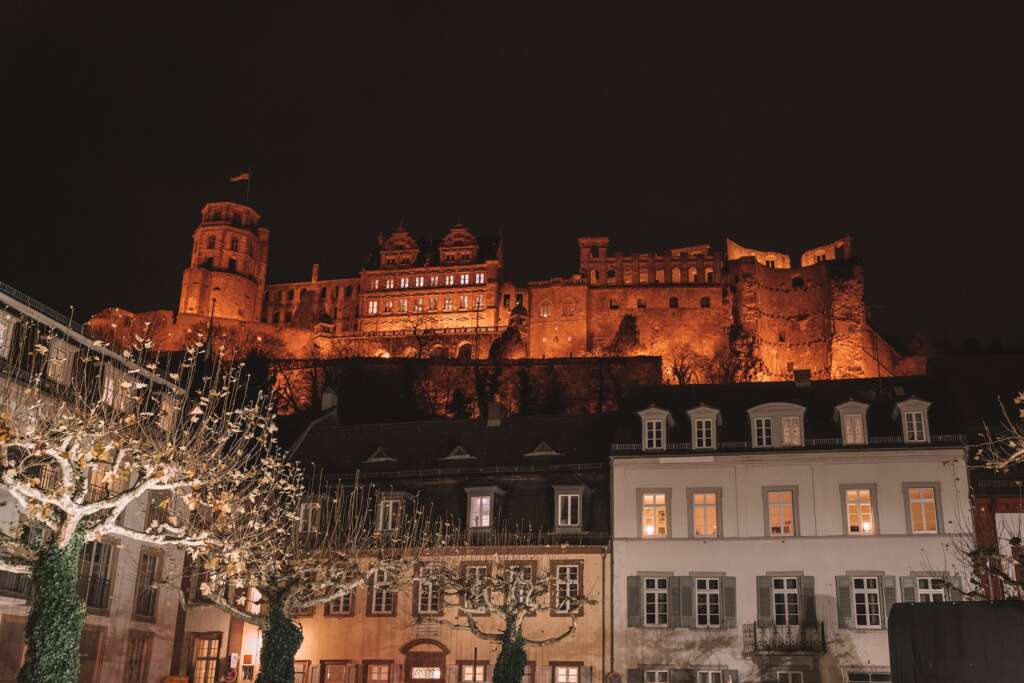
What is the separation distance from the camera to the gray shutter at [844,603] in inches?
1417

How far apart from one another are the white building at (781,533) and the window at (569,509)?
1.41 metres

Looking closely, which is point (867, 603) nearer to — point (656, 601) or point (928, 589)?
point (928, 589)

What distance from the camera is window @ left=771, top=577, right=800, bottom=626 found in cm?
3659

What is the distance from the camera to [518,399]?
88.8 meters

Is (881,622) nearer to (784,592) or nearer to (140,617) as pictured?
(784,592)

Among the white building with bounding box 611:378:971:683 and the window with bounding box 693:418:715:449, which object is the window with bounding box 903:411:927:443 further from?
the window with bounding box 693:418:715:449

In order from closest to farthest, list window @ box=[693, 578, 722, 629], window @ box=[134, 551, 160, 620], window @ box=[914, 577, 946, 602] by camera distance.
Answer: window @ box=[914, 577, 946, 602]
window @ box=[693, 578, 722, 629]
window @ box=[134, 551, 160, 620]

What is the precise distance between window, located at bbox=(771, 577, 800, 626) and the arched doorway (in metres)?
11.3

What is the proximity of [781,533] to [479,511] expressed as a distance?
1074 cm

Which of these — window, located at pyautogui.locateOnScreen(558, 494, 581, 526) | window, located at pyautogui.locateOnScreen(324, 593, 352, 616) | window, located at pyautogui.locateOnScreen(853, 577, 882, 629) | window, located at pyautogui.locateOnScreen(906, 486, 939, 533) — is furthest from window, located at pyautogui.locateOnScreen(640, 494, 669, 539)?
window, located at pyautogui.locateOnScreen(324, 593, 352, 616)

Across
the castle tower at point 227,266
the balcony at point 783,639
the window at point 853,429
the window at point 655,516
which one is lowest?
the balcony at point 783,639

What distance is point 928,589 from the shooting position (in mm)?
35938

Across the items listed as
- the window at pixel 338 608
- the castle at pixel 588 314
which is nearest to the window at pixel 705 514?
the window at pixel 338 608

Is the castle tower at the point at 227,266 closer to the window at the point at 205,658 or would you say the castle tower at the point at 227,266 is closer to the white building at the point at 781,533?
the window at the point at 205,658
